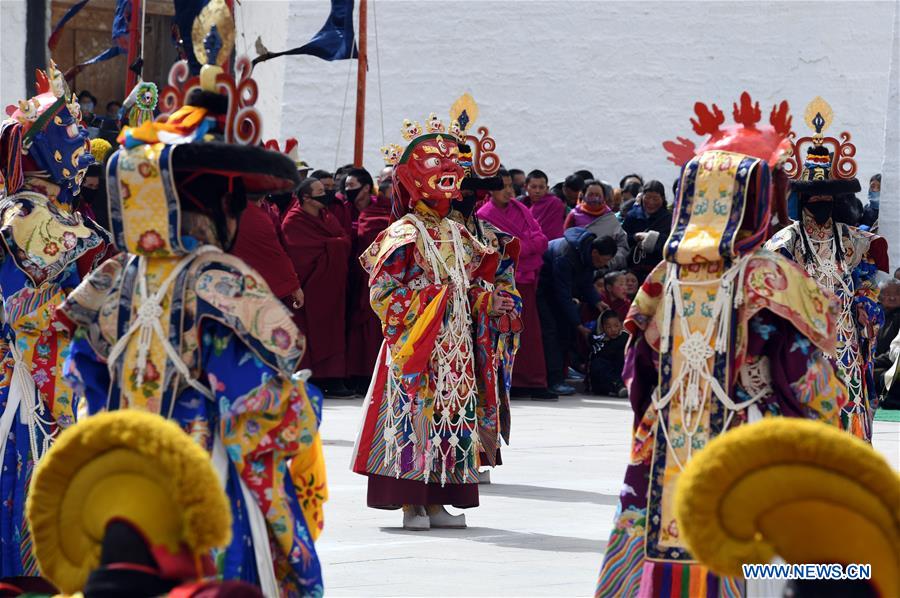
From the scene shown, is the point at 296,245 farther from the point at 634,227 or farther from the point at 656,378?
the point at 656,378

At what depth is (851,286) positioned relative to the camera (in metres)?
9.89

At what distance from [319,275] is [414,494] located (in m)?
6.06

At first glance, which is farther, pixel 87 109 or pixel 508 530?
pixel 87 109

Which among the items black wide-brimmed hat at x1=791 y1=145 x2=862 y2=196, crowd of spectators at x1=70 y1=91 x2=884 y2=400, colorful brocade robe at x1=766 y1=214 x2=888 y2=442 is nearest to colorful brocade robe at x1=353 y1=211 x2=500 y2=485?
colorful brocade robe at x1=766 y1=214 x2=888 y2=442

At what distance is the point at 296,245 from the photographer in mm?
14766

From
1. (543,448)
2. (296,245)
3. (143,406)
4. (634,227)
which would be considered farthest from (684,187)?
(634,227)

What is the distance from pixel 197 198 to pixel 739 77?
19.1m

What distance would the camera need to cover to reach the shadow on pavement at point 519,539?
8.30 metres

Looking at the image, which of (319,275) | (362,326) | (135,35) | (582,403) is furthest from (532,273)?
(135,35)

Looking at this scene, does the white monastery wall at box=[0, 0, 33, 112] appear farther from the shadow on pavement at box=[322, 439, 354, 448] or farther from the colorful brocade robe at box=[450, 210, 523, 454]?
the colorful brocade robe at box=[450, 210, 523, 454]

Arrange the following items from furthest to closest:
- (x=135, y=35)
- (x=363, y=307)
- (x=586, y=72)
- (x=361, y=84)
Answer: (x=586, y=72), (x=361, y=84), (x=363, y=307), (x=135, y=35)

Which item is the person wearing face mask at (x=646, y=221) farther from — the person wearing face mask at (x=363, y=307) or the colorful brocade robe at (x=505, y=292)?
the colorful brocade robe at (x=505, y=292)

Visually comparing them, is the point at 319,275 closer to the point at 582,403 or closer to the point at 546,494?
the point at 582,403

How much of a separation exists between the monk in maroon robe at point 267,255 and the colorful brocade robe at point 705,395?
6922mm
